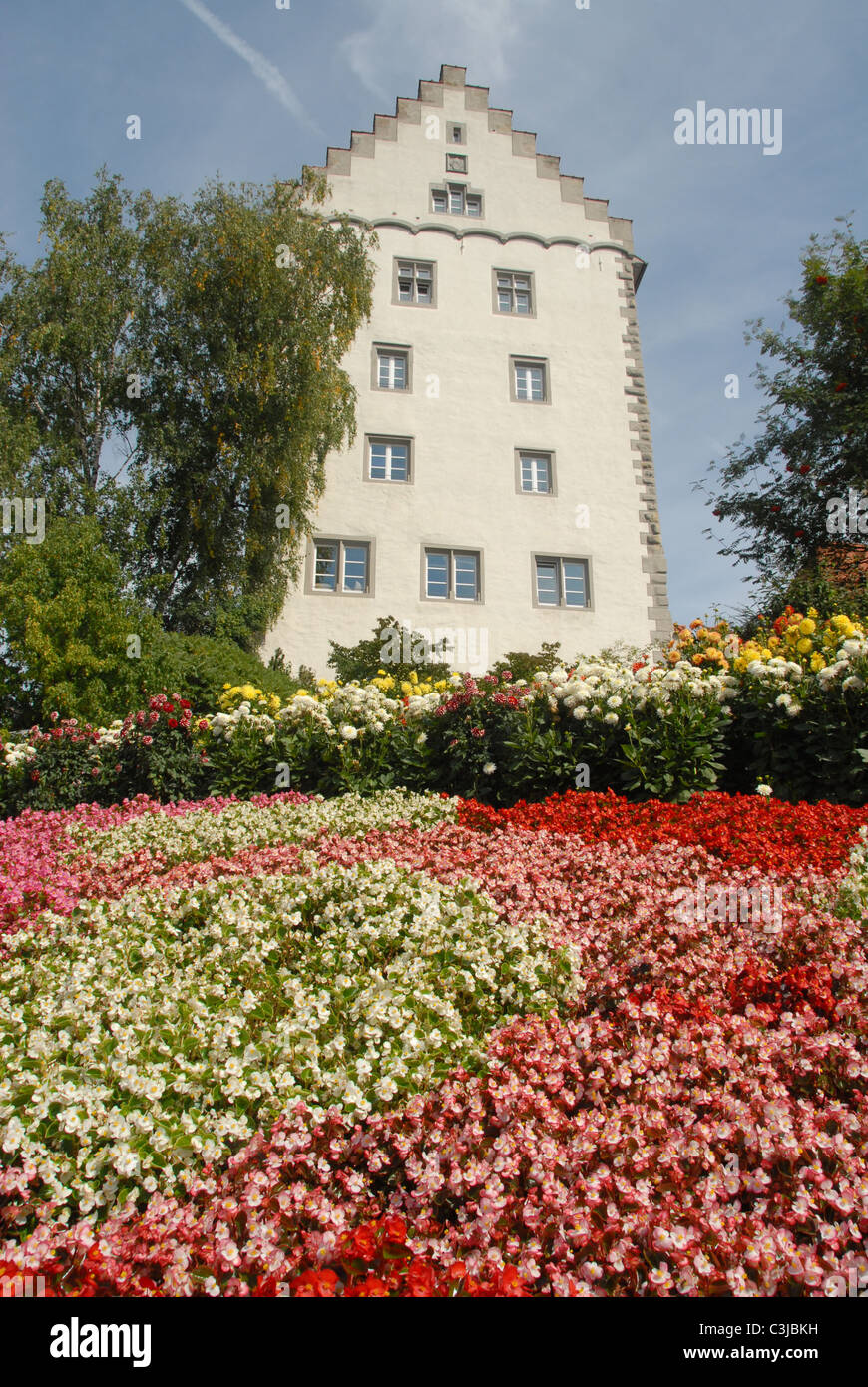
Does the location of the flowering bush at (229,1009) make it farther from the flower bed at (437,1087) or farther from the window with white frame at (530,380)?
the window with white frame at (530,380)

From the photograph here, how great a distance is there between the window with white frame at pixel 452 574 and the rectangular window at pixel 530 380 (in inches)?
186

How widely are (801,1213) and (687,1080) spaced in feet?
2.30

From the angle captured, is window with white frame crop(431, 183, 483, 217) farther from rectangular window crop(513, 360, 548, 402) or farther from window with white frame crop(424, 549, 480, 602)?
window with white frame crop(424, 549, 480, 602)

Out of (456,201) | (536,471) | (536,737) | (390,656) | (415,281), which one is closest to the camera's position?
(536,737)

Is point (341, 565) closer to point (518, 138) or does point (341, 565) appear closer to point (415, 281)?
point (415, 281)

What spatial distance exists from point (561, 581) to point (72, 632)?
11104 mm

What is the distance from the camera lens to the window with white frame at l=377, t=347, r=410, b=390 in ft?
65.6

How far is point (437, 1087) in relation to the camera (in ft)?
8.76

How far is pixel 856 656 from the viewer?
668 centimetres

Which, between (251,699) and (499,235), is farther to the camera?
(499,235)

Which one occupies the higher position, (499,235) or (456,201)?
(456,201)

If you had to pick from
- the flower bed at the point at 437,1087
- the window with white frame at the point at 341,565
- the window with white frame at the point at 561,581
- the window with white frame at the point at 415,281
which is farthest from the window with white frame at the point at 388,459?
the flower bed at the point at 437,1087

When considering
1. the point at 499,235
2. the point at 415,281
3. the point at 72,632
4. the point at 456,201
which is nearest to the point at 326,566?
the point at 72,632

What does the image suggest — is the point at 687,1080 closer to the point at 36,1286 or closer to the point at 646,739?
the point at 36,1286
